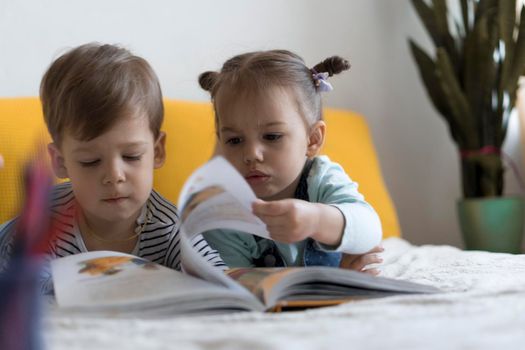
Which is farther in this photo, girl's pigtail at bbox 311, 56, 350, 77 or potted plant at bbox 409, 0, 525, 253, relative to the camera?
potted plant at bbox 409, 0, 525, 253

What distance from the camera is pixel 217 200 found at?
88 cm

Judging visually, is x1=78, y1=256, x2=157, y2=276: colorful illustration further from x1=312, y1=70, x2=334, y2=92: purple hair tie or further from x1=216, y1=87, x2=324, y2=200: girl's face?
x1=312, y1=70, x2=334, y2=92: purple hair tie

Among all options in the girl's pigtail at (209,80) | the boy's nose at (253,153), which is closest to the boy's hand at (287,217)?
the boy's nose at (253,153)

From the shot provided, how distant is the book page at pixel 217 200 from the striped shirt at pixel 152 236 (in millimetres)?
220

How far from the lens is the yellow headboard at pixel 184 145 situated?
141cm

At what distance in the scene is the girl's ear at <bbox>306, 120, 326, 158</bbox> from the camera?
1.32 m

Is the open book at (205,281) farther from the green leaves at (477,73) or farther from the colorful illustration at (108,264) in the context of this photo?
the green leaves at (477,73)

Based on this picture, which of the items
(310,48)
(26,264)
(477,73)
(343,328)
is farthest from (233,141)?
(477,73)

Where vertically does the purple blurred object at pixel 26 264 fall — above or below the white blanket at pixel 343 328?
above

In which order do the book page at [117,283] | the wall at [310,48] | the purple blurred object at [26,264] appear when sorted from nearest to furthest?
the purple blurred object at [26,264] < the book page at [117,283] < the wall at [310,48]

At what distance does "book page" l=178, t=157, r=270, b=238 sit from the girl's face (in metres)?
0.26

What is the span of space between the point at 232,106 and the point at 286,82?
0.11m

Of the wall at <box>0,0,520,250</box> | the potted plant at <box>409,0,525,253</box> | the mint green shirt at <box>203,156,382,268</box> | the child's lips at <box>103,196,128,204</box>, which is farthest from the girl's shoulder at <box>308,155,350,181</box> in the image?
the potted plant at <box>409,0,525,253</box>

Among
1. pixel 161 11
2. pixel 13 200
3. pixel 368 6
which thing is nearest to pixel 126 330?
pixel 13 200
